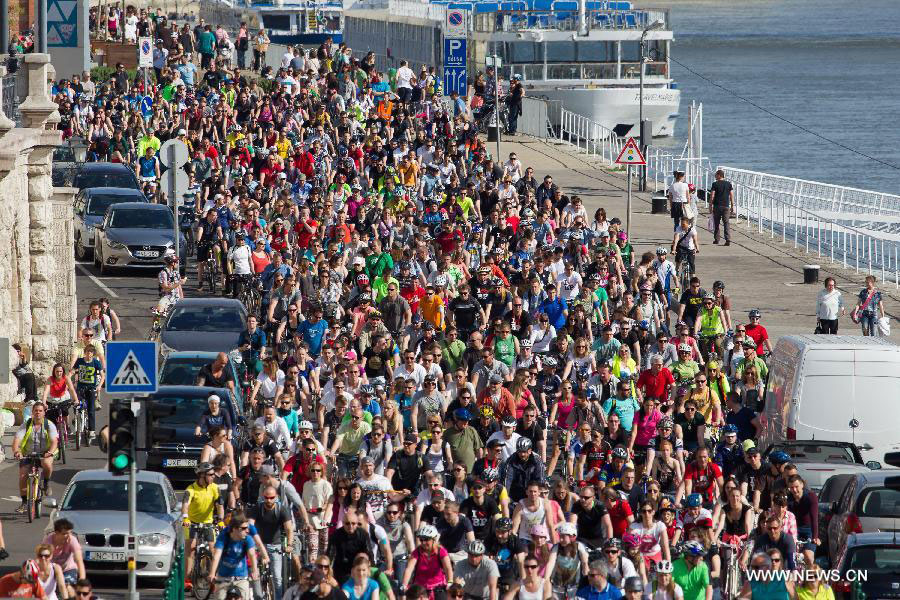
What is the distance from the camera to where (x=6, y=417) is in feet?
81.8

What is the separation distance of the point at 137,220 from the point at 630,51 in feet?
119

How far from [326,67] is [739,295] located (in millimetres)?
21471

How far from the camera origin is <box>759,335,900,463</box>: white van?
20.5 meters

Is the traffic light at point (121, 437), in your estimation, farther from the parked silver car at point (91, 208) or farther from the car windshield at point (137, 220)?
the parked silver car at point (91, 208)

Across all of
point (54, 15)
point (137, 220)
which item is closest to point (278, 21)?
point (54, 15)

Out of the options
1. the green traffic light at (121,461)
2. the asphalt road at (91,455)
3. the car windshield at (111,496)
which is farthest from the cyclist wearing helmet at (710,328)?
the green traffic light at (121,461)

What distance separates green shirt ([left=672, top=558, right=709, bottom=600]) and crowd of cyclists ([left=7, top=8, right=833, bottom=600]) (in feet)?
0.06

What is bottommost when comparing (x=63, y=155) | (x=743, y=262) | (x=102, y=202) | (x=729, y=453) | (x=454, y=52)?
(x=743, y=262)

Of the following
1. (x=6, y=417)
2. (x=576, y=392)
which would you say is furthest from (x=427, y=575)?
(x=6, y=417)

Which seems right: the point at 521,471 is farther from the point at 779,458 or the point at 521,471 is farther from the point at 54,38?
the point at 54,38

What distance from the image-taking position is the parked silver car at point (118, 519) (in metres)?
17.9

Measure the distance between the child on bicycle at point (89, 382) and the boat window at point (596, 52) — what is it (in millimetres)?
44555

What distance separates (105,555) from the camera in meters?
17.9

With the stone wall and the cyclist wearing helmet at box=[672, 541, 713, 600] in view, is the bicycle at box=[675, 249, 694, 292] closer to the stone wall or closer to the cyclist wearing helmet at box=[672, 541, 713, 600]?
the stone wall
